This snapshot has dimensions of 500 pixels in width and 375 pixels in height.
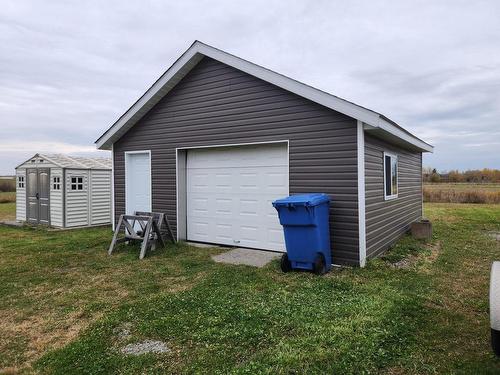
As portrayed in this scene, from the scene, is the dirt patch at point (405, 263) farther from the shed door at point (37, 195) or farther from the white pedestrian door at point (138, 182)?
the shed door at point (37, 195)

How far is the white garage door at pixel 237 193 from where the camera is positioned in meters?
7.22

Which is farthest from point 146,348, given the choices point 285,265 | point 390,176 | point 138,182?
point 390,176

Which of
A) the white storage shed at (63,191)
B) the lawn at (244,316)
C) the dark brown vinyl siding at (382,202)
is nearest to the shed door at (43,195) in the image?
the white storage shed at (63,191)

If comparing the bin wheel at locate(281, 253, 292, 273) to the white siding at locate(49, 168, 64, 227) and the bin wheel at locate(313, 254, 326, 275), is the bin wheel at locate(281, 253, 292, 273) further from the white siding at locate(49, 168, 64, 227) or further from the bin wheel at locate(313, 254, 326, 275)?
the white siding at locate(49, 168, 64, 227)

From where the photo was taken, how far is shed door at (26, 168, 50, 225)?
41.0ft

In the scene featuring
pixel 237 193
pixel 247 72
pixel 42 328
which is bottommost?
pixel 42 328

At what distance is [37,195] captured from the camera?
1284 centimetres

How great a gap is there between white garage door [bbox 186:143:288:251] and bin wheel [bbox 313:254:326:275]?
61.4 inches

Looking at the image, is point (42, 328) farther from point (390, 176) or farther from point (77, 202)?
point (77, 202)

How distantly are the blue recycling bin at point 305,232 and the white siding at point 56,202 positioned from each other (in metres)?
9.49

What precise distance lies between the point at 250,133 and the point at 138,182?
390 centimetres

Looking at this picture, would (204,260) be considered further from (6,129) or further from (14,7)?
(6,129)

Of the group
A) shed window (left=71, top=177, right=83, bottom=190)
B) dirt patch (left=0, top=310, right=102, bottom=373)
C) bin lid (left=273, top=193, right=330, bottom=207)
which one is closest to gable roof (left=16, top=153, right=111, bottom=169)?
shed window (left=71, top=177, right=83, bottom=190)

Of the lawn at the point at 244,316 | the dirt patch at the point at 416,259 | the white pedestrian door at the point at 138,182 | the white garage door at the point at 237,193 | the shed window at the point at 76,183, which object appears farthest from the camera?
the shed window at the point at 76,183
